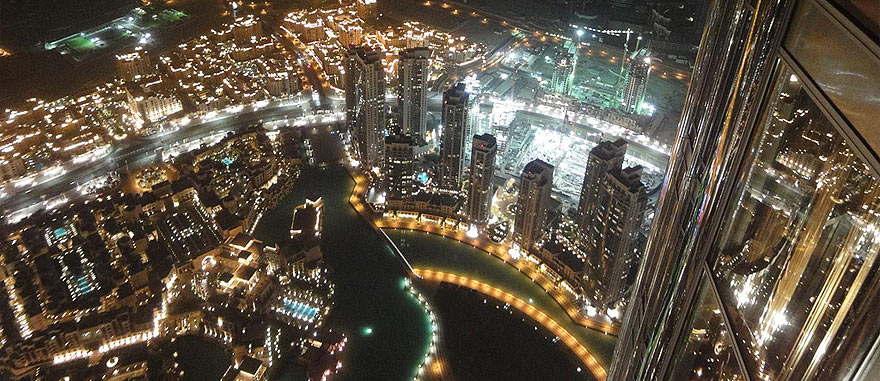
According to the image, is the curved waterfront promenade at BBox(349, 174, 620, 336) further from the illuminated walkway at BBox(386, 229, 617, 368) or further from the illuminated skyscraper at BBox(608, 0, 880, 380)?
the illuminated skyscraper at BBox(608, 0, 880, 380)

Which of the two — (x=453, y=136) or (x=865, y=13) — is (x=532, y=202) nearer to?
(x=453, y=136)

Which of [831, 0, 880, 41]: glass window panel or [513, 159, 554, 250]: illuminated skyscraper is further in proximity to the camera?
[513, 159, 554, 250]: illuminated skyscraper

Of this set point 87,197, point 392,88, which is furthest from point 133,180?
point 392,88

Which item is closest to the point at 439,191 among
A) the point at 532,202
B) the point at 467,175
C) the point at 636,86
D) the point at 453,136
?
the point at 467,175

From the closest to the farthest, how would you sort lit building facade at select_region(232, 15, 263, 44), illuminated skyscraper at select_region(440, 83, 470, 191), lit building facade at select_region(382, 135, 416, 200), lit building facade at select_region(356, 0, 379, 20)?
illuminated skyscraper at select_region(440, 83, 470, 191) < lit building facade at select_region(382, 135, 416, 200) < lit building facade at select_region(232, 15, 263, 44) < lit building facade at select_region(356, 0, 379, 20)

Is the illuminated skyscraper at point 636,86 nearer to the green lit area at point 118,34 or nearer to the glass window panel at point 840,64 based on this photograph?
the green lit area at point 118,34

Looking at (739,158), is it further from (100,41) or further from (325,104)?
(100,41)

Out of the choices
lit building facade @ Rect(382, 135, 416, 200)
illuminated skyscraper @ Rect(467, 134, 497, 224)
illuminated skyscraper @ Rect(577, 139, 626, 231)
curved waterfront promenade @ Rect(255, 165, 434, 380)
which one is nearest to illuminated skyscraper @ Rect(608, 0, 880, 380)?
curved waterfront promenade @ Rect(255, 165, 434, 380)
